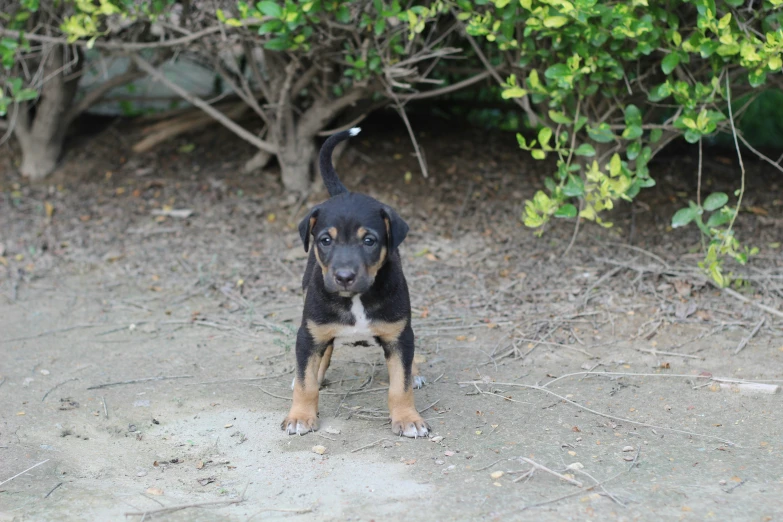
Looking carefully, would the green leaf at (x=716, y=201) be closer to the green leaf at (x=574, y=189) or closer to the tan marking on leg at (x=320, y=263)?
the green leaf at (x=574, y=189)

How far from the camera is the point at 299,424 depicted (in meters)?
4.77

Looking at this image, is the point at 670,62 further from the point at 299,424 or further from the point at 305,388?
the point at 299,424

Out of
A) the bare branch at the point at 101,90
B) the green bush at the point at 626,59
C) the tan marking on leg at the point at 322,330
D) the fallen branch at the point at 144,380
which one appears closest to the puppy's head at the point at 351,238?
the tan marking on leg at the point at 322,330

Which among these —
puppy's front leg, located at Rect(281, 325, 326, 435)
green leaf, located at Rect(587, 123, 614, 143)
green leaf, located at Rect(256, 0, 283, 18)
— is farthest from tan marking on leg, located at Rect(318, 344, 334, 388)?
green leaf, located at Rect(587, 123, 614, 143)

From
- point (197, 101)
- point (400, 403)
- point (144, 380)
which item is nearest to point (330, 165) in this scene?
point (400, 403)

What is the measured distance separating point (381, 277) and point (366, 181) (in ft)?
12.9

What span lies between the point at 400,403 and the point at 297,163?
4.22m

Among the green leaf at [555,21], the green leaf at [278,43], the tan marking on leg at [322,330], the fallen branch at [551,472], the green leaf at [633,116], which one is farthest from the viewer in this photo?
the green leaf at [278,43]

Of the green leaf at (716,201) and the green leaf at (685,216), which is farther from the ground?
the green leaf at (716,201)

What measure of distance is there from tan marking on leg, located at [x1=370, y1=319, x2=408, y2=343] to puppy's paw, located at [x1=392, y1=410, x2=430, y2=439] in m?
0.42

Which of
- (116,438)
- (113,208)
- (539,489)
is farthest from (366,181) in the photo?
(539,489)

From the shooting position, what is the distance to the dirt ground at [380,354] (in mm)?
4113

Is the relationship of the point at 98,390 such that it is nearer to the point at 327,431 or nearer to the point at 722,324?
the point at 327,431

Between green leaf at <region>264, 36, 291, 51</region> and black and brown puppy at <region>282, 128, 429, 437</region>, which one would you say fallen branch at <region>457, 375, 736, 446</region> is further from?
green leaf at <region>264, 36, 291, 51</region>
